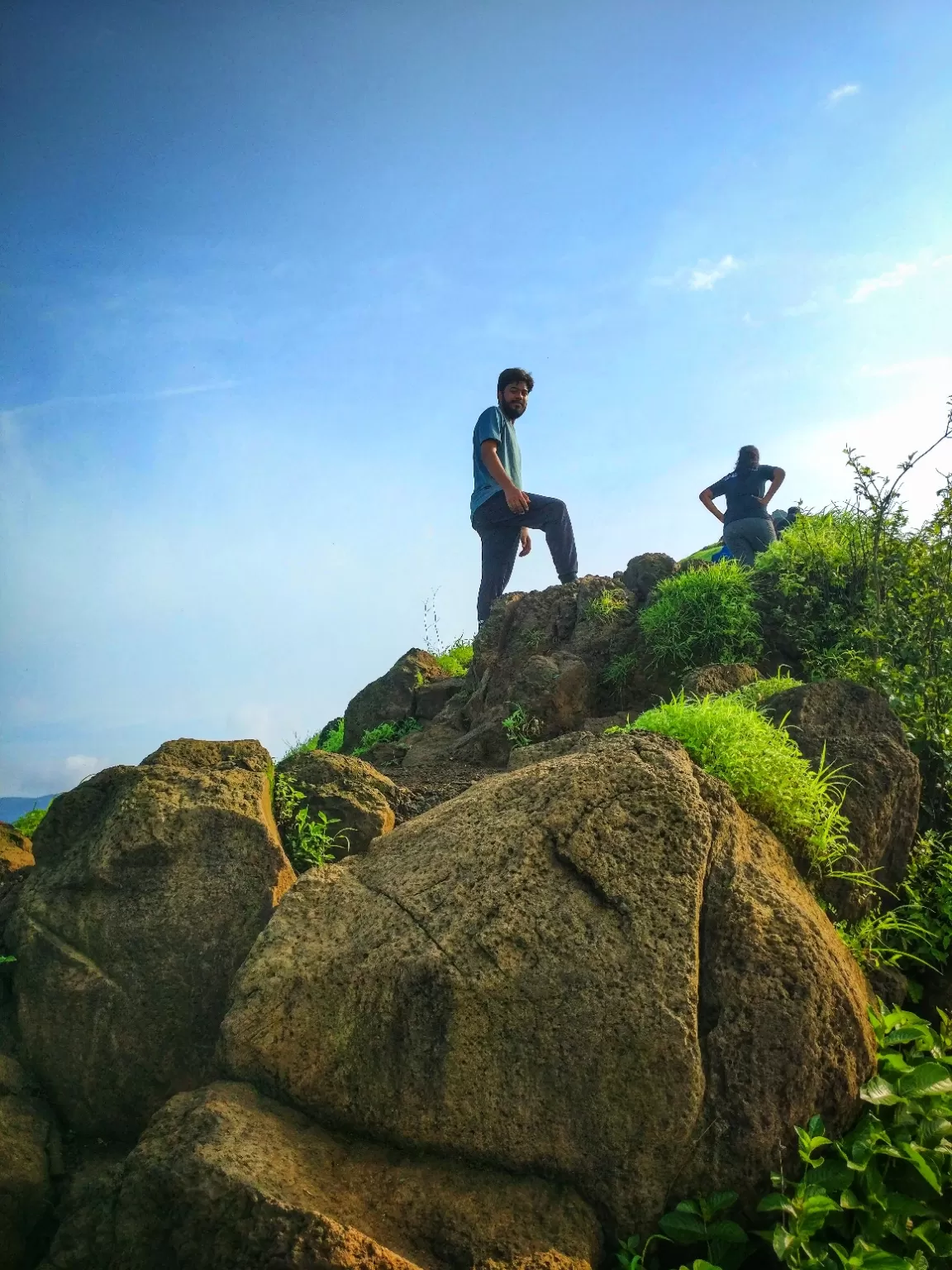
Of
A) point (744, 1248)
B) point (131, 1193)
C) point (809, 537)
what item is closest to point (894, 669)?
point (809, 537)

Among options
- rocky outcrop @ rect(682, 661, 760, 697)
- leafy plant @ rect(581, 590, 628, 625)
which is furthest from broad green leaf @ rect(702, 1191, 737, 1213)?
leafy plant @ rect(581, 590, 628, 625)

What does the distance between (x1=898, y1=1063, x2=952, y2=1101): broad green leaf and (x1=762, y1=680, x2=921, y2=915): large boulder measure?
1044 millimetres

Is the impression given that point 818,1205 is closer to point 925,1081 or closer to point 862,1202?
point 862,1202

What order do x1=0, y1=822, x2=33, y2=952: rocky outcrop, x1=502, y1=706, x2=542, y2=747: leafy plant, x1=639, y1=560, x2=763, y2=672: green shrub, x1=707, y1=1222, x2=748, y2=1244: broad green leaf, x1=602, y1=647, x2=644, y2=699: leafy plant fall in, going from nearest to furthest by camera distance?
1. x1=707, y1=1222, x2=748, y2=1244: broad green leaf
2. x1=0, y1=822, x2=33, y2=952: rocky outcrop
3. x1=502, y1=706, x2=542, y2=747: leafy plant
4. x1=639, y1=560, x2=763, y2=672: green shrub
5. x1=602, y1=647, x2=644, y2=699: leafy plant

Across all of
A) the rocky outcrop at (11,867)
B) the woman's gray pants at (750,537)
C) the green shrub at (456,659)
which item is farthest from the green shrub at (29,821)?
the woman's gray pants at (750,537)

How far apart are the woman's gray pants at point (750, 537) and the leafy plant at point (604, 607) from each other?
372 centimetres

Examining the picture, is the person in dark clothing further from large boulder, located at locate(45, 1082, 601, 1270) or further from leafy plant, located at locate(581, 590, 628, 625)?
large boulder, located at locate(45, 1082, 601, 1270)

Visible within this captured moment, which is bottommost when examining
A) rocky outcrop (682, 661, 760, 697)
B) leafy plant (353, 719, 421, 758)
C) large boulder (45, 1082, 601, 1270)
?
large boulder (45, 1082, 601, 1270)

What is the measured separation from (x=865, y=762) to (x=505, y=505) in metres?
5.54

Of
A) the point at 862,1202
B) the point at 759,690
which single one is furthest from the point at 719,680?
the point at 862,1202

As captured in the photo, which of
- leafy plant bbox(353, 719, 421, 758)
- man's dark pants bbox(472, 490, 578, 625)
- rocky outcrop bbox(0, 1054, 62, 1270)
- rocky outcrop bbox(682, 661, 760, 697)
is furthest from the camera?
man's dark pants bbox(472, 490, 578, 625)

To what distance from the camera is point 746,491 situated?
12320mm

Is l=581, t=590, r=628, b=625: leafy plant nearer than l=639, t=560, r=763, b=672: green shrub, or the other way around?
l=639, t=560, r=763, b=672: green shrub

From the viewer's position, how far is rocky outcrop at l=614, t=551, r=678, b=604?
369 inches
